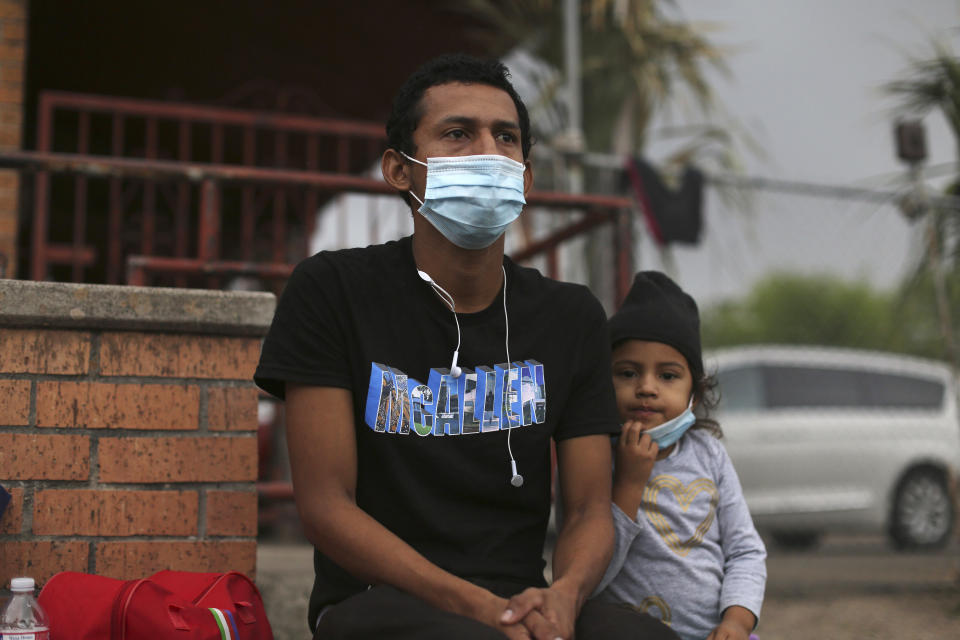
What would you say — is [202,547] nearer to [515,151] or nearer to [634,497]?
[634,497]

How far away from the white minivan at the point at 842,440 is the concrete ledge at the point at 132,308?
22.8 ft

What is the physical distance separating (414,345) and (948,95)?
16.1 feet

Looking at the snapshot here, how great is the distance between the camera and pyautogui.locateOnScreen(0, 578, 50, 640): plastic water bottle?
6.63ft

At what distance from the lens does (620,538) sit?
7.79 feet

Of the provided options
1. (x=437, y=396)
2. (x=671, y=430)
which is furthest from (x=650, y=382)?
(x=437, y=396)

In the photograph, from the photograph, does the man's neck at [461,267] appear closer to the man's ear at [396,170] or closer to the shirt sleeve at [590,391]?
the man's ear at [396,170]

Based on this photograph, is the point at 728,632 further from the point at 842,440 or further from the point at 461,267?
the point at 842,440

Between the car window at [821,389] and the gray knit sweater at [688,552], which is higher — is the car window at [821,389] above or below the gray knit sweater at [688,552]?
above

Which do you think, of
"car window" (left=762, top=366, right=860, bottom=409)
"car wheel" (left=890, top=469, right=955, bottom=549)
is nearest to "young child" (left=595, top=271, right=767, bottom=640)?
"car window" (left=762, top=366, right=860, bottom=409)

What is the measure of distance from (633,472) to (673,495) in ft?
0.59

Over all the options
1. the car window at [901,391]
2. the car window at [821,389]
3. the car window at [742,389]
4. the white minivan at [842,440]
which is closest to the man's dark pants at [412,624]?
the white minivan at [842,440]

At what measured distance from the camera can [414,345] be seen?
217 centimetres

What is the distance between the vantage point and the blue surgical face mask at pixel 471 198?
88.3 inches

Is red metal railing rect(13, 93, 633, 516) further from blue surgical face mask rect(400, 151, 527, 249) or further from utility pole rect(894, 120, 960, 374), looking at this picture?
utility pole rect(894, 120, 960, 374)
